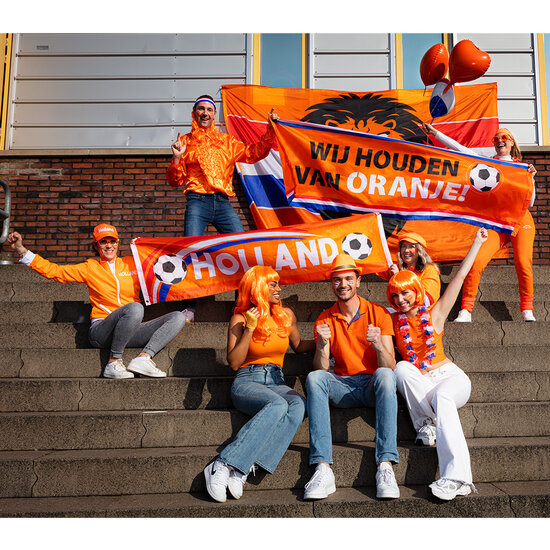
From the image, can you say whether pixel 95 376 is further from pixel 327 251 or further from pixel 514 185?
pixel 514 185

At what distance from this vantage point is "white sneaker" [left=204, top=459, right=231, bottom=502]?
3182mm

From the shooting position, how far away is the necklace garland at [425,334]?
385 cm

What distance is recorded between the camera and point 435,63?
613cm

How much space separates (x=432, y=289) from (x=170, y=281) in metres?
2.35

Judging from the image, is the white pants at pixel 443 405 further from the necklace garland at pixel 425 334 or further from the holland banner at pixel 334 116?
the holland banner at pixel 334 116

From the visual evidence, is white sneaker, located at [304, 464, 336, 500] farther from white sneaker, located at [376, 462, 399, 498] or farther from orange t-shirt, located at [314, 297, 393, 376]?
orange t-shirt, located at [314, 297, 393, 376]

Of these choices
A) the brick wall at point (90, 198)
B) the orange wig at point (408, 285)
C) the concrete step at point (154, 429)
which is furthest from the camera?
the brick wall at point (90, 198)

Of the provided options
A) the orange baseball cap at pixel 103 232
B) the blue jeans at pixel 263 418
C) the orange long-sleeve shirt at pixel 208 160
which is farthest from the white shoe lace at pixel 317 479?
the orange long-sleeve shirt at pixel 208 160

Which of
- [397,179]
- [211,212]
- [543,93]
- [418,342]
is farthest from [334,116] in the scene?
[418,342]

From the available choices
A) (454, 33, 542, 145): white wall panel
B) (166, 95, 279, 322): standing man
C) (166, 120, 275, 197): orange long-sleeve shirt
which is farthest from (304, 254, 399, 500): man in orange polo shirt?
(454, 33, 542, 145): white wall panel

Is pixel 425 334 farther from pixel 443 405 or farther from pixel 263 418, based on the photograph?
pixel 263 418

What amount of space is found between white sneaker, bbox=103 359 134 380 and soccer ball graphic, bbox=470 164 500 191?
378 centimetres

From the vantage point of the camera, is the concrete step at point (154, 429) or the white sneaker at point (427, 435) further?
the concrete step at point (154, 429)

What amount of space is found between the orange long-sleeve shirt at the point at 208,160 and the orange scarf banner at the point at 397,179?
0.47 metres
